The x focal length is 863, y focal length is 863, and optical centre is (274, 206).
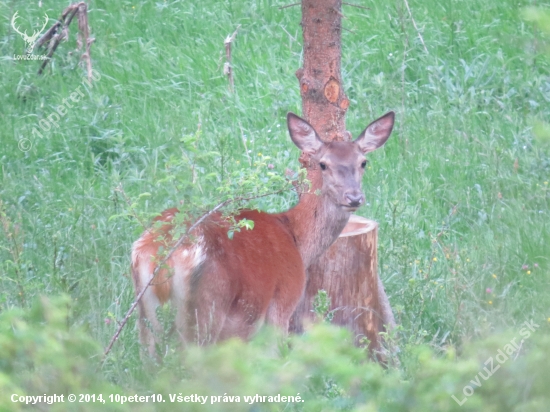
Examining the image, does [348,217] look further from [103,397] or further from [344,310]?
[103,397]

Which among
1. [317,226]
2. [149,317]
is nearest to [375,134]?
[317,226]

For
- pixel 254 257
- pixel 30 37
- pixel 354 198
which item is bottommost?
pixel 254 257

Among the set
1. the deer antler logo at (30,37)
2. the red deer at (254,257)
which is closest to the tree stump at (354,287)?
the red deer at (254,257)

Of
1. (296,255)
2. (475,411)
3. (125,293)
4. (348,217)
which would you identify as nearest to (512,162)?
(348,217)

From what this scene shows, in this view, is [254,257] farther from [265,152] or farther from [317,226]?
[265,152]

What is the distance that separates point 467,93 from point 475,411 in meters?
5.96

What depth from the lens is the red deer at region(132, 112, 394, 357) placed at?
3.90 meters

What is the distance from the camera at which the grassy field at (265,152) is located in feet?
13.2

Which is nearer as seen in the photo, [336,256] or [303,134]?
[336,256]

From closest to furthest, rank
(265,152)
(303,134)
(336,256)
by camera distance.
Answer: (336,256) < (303,134) < (265,152)

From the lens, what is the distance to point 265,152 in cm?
652

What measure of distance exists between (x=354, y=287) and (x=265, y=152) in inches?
78.2

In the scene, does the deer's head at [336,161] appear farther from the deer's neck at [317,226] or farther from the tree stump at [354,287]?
the tree stump at [354,287]

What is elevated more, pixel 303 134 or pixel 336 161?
pixel 303 134
